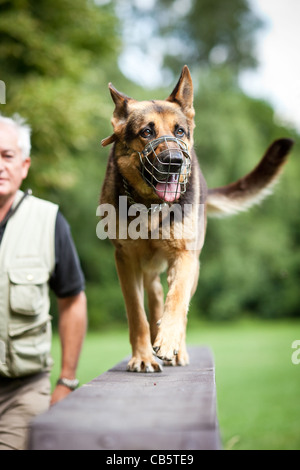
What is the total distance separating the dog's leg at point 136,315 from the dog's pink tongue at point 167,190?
27.0 inches

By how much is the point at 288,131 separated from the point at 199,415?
85.8 ft

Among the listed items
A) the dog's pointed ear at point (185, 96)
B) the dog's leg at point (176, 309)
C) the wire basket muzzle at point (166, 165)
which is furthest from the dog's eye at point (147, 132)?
the dog's leg at point (176, 309)

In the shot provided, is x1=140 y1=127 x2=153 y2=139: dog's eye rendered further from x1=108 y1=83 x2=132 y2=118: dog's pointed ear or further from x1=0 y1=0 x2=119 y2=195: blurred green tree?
x1=0 y1=0 x2=119 y2=195: blurred green tree

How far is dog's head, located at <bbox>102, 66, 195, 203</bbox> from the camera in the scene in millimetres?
2785

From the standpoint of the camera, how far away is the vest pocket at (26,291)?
3.52 meters

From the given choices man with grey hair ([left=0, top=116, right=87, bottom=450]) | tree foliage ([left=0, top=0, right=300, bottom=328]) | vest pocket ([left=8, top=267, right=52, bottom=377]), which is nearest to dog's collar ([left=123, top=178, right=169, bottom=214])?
man with grey hair ([left=0, top=116, right=87, bottom=450])

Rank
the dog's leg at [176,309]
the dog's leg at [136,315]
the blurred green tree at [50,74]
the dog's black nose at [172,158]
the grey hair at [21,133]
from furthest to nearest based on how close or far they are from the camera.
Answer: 1. the blurred green tree at [50,74]
2. the grey hair at [21,133]
3. the dog's leg at [136,315]
4. the dog's leg at [176,309]
5. the dog's black nose at [172,158]

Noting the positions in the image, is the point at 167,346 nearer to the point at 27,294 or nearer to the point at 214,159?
the point at 27,294

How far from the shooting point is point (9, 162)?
3613 millimetres

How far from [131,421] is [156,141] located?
1.58m

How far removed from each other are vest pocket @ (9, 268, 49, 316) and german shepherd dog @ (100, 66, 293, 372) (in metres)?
0.61

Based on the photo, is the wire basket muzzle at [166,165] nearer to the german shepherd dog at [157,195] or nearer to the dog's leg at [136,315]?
the german shepherd dog at [157,195]

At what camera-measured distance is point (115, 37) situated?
14.6m
